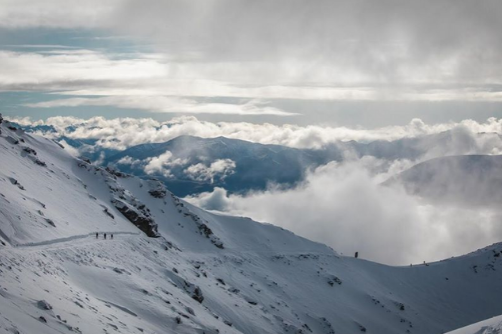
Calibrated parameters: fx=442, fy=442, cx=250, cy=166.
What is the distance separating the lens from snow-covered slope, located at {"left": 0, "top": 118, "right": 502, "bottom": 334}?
30.7 metres

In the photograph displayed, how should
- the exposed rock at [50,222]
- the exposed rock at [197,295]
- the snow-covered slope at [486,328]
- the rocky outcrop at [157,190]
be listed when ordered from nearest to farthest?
the snow-covered slope at [486,328]
the exposed rock at [50,222]
the exposed rock at [197,295]
the rocky outcrop at [157,190]

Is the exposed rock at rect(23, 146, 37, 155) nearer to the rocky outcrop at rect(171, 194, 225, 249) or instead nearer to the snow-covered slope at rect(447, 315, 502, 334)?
the rocky outcrop at rect(171, 194, 225, 249)

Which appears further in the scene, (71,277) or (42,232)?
(42,232)

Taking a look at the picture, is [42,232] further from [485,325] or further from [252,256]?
[252,256]

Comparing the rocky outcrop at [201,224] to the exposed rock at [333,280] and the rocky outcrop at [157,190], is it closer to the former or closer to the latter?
the rocky outcrop at [157,190]

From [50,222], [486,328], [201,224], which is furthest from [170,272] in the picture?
[486,328]

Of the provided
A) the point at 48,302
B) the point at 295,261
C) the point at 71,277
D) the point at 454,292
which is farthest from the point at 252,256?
the point at 48,302

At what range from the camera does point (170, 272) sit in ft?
171

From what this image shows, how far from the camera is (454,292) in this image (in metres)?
95.5

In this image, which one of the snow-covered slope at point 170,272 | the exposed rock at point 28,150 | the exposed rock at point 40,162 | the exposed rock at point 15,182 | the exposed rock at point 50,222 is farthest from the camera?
the exposed rock at point 28,150

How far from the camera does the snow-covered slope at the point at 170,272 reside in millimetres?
30703

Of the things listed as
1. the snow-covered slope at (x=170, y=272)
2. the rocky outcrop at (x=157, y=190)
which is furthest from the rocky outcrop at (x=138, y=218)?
the rocky outcrop at (x=157, y=190)

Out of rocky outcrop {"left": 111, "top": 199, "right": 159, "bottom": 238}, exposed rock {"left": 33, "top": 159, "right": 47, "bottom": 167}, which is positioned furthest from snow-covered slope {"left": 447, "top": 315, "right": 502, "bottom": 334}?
exposed rock {"left": 33, "top": 159, "right": 47, "bottom": 167}

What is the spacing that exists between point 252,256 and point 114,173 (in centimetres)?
3261
